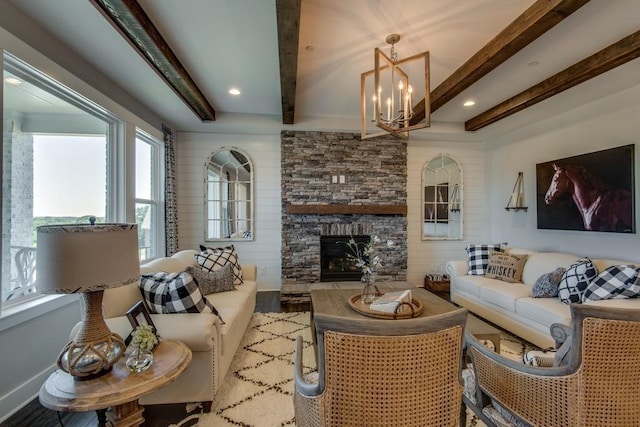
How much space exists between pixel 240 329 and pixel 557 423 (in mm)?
2284

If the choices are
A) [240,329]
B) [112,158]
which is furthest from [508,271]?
[112,158]

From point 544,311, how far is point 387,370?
258 centimetres

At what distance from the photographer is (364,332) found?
93 cm

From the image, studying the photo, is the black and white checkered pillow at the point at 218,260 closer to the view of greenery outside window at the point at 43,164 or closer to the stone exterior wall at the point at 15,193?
the view of greenery outside window at the point at 43,164

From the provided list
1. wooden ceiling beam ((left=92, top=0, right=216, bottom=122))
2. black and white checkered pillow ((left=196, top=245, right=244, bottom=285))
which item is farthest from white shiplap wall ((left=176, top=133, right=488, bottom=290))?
black and white checkered pillow ((left=196, top=245, right=244, bottom=285))

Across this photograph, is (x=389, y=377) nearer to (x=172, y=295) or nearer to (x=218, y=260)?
(x=172, y=295)

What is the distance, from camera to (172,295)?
195cm

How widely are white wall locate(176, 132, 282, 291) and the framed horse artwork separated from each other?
13.1 ft

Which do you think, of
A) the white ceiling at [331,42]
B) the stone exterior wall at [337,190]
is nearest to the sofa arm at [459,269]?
the stone exterior wall at [337,190]

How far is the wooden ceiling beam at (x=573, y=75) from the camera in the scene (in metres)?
2.40

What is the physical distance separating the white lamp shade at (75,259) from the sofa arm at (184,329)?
64cm

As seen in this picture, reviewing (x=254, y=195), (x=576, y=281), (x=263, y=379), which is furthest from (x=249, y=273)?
(x=576, y=281)

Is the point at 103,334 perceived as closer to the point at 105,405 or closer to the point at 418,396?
the point at 105,405

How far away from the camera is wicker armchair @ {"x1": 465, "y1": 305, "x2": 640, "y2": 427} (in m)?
1.12
